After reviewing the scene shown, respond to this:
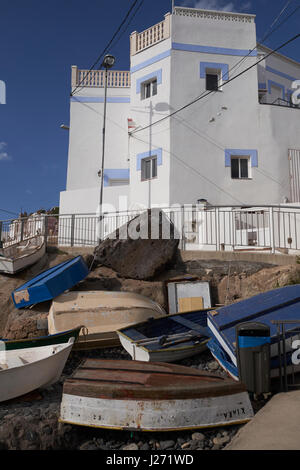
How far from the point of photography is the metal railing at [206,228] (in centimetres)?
1035

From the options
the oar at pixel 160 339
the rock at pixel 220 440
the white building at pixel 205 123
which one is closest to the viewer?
the rock at pixel 220 440

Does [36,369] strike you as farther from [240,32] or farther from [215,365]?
[240,32]

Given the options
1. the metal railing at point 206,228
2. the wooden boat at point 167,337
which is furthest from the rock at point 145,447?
the metal railing at point 206,228

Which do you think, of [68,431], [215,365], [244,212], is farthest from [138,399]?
[244,212]

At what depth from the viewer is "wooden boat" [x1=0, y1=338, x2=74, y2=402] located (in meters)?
4.88

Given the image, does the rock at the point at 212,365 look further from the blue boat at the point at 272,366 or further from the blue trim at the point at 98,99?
the blue trim at the point at 98,99

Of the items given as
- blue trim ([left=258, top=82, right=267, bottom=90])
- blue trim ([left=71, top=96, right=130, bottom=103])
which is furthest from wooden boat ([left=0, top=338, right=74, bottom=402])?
blue trim ([left=258, top=82, right=267, bottom=90])

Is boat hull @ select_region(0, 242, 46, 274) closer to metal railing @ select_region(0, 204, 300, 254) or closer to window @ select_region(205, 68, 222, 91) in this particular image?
metal railing @ select_region(0, 204, 300, 254)

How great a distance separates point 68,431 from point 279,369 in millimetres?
2988

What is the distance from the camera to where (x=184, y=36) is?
47.5 feet

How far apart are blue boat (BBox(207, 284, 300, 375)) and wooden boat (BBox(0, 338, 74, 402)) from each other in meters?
2.61

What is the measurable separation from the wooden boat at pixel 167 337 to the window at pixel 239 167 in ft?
27.9

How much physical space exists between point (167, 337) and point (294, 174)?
36.4 feet

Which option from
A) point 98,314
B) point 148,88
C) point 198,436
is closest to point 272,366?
point 198,436
